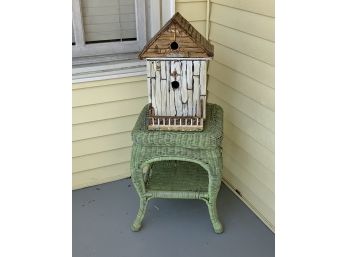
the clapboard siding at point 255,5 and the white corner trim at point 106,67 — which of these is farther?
the white corner trim at point 106,67

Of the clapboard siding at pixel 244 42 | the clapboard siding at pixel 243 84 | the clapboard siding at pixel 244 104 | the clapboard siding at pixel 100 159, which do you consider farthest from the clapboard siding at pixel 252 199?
the clapboard siding at pixel 244 42

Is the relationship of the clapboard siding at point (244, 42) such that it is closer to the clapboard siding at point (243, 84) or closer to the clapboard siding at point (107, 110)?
the clapboard siding at point (243, 84)

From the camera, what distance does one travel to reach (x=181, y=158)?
1851 mm

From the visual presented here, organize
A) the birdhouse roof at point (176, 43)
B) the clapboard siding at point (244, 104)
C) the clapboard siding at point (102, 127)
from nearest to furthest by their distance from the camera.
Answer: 1. the birdhouse roof at point (176, 43)
2. the clapboard siding at point (244, 104)
3. the clapboard siding at point (102, 127)

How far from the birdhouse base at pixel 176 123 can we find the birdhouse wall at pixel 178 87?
3cm

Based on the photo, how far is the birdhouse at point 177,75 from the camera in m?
1.75

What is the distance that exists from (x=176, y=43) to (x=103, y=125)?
2.70 feet

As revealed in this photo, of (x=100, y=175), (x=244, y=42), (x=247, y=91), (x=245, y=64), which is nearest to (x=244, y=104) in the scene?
(x=247, y=91)

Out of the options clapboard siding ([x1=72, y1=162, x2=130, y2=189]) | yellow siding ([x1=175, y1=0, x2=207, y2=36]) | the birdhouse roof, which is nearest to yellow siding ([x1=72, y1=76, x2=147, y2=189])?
clapboard siding ([x1=72, y1=162, x2=130, y2=189])

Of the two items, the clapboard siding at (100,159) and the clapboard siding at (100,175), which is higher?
the clapboard siding at (100,159)

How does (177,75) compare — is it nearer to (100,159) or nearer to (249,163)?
(249,163)
